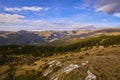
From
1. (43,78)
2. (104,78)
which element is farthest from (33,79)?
(104,78)

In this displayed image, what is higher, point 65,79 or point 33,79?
point 65,79

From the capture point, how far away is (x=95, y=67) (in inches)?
1258

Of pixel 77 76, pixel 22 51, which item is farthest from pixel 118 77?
pixel 22 51

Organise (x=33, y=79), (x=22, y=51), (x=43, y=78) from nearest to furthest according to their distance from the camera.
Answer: (x=43, y=78), (x=33, y=79), (x=22, y=51)

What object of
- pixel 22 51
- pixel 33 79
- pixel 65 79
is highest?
pixel 65 79

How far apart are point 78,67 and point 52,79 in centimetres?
515

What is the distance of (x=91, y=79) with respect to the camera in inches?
1086

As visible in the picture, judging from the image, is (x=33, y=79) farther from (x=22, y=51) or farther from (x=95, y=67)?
(x=22, y=51)

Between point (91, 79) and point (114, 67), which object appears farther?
point (114, 67)

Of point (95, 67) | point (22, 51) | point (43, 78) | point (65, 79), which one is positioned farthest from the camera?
point (22, 51)

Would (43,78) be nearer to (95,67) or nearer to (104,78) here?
(95,67)

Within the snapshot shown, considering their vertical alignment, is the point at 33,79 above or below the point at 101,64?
below

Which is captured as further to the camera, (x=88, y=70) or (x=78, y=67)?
(x=78, y=67)

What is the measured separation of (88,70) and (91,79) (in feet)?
10.7
